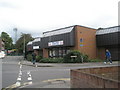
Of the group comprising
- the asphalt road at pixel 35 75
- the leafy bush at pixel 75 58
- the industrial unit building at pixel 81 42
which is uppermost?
the industrial unit building at pixel 81 42

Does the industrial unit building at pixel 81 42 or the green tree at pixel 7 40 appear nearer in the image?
the industrial unit building at pixel 81 42

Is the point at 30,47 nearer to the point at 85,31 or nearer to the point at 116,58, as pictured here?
the point at 85,31

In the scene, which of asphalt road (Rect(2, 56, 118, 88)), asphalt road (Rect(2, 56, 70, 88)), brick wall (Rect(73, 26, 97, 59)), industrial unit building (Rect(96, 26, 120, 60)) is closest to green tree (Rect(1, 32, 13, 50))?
brick wall (Rect(73, 26, 97, 59))

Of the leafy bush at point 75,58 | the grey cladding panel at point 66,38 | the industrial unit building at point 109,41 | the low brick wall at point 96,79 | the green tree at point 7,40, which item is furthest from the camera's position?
the green tree at point 7,40

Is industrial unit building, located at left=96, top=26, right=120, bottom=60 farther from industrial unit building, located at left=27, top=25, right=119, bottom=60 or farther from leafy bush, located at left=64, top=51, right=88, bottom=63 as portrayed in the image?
leafy bush, located at left=64, top=51, right=88, bottom=63

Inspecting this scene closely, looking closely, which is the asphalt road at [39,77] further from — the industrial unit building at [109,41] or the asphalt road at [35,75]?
the industrial unit building at [109,41]

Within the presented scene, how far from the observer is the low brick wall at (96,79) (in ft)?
10.4

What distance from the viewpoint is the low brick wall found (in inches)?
124

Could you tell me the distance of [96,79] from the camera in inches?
141

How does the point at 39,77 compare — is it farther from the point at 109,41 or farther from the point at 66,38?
→ the point at 109,41

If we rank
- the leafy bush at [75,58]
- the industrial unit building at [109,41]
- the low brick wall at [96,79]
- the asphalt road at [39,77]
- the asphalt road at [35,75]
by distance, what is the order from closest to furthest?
1. the low brick wall at [96,79]
2. the asphalt road at [39,77]
3. the asphalt road at [35,75]
4. the leafy bush at [75,58]
5. the industrial unit building at [109,41]

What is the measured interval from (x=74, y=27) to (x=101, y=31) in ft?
17.7

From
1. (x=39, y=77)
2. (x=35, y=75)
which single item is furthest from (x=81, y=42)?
(x=39, y=77)

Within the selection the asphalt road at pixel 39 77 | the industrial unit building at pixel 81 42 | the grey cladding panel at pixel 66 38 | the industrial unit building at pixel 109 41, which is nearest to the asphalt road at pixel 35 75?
the asphalt road at pixel 39 77
